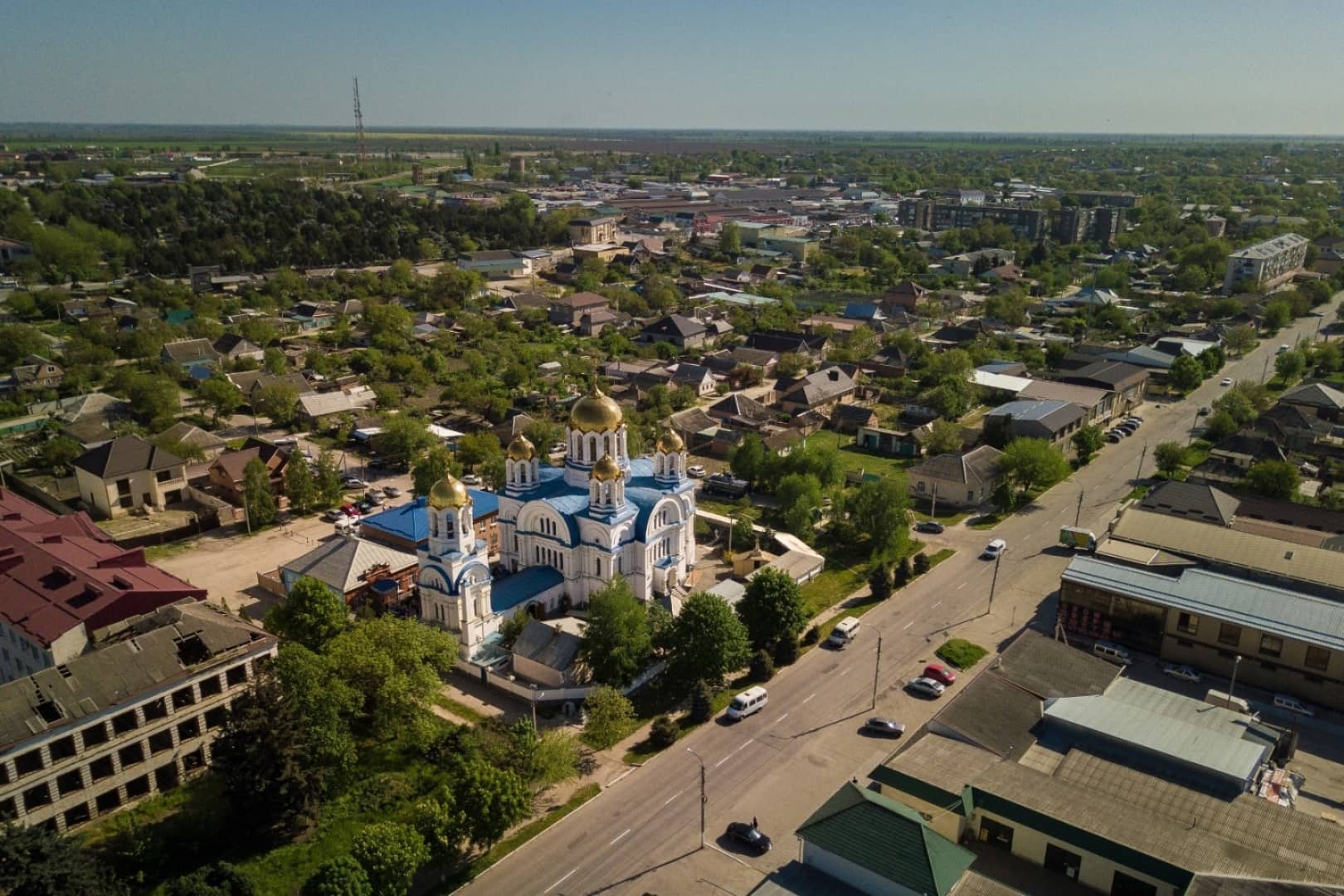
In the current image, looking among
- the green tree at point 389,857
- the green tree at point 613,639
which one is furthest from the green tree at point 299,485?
the green tree at point 389,857

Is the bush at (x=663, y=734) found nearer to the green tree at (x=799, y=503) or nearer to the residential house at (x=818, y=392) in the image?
the green tree at (x=799, y=503)

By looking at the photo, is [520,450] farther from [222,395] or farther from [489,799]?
[222,395]

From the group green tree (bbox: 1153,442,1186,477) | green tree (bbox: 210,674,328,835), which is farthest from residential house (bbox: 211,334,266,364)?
green tree (bbox: 1153,442,1186,477)

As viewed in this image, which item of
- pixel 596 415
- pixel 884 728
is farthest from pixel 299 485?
pixel 884 728

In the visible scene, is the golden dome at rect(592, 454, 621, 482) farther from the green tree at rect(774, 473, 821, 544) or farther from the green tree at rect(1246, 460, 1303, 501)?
the green tree at rect(1246, 460, 1303, 501)

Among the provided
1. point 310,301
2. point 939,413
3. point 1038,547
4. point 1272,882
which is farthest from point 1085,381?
point 310,301

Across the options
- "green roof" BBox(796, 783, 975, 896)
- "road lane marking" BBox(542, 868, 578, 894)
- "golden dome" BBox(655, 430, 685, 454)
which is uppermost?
"golden dome" BBox(655, 430, 685, 454)

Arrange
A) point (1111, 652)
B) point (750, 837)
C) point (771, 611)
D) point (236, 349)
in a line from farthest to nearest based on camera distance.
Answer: point (236, 349) < point (1111, 652) < point (771, 611) < point (750, 837)
